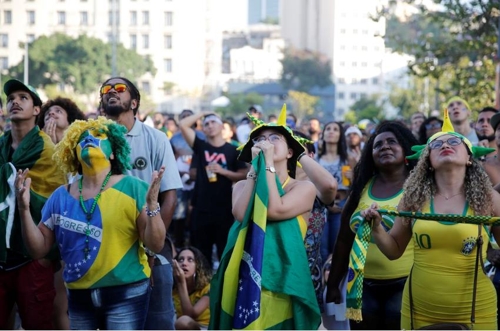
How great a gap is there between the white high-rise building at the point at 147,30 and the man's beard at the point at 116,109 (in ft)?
292

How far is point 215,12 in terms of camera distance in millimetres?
145625

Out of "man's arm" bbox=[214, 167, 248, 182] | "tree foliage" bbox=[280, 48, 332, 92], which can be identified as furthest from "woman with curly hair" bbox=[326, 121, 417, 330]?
"tree foliage" bbox=[280, 48, 332, 92]

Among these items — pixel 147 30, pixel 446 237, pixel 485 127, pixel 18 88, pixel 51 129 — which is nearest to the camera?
pixel 446 237

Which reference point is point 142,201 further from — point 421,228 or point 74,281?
point 421,228

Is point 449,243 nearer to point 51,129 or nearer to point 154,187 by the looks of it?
point 154,187

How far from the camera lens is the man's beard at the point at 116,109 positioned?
752 centimetres

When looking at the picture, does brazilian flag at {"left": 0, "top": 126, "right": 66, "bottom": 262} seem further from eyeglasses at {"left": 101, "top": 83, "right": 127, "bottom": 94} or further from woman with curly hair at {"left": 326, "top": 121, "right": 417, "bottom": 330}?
woman with curly hair at {"left": 326, "top": 121, "right": 417, "bottom": 330}

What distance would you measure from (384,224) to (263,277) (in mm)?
1055

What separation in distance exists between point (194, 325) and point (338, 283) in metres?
1.97

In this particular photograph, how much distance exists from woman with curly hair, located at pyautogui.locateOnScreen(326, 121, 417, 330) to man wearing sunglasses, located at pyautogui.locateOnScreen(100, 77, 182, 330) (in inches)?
46.7

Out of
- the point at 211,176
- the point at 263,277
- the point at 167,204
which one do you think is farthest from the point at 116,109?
the point at 211,176

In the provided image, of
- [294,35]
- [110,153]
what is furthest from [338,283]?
[294,35]

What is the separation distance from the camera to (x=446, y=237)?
5.87 meters

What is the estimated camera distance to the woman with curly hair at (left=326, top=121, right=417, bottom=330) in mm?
6707
